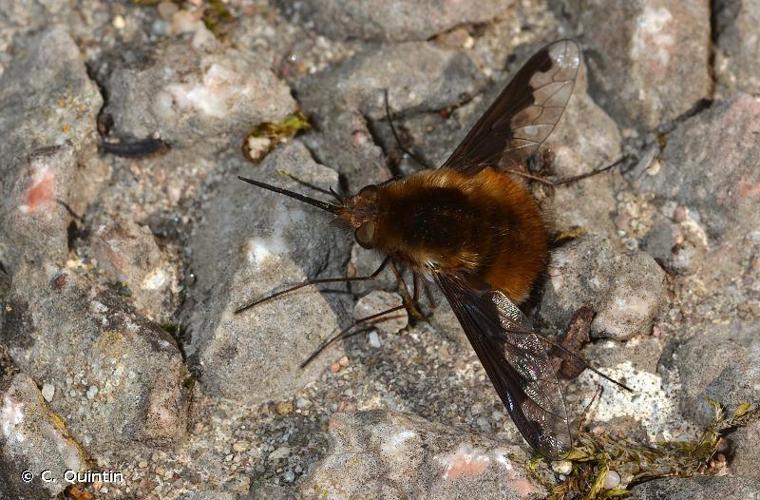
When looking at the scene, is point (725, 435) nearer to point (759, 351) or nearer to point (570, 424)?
point (759, 351)

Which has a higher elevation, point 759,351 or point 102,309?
point 759,351

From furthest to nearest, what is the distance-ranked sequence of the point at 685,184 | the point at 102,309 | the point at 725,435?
the point at 685,184 < the point at 102,309 < the point at 725,435

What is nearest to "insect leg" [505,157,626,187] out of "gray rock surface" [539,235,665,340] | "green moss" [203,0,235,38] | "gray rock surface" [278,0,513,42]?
"gray rock surface" [539,235,665,340]

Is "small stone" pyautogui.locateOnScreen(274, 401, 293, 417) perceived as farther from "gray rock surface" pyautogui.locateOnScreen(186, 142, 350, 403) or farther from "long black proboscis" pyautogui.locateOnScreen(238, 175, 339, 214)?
"long black proboscis" pyautogui.locateOnScreen(238, 175, 339, 214)

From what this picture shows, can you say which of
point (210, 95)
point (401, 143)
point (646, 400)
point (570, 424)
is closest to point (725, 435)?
point (646, 400)

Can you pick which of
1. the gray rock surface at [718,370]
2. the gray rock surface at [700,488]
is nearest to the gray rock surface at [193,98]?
the gray rock surface at [718,370]

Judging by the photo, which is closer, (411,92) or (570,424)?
(570,424)

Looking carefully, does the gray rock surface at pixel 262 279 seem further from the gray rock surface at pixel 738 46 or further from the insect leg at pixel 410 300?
the gray rock surface at pixel 738 46

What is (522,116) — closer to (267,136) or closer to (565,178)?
(565,178)
